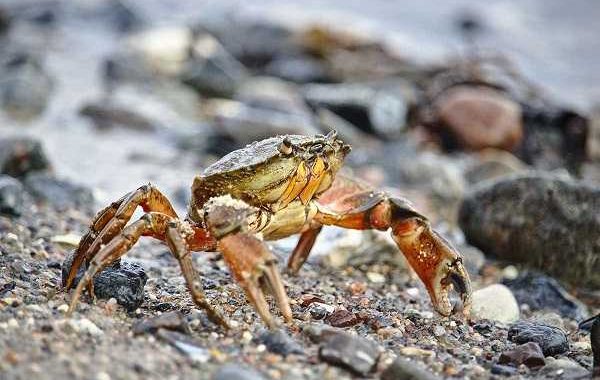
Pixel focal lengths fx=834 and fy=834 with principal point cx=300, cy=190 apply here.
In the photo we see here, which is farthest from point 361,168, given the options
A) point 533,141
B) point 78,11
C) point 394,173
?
point 78,11

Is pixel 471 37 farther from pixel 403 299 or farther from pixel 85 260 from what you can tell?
pixel 85 260

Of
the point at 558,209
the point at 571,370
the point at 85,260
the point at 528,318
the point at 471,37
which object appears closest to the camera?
the point at 571,370

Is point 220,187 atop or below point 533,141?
atop

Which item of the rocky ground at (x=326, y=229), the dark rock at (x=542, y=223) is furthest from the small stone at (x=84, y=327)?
the dark rock at (x=542, y=223)

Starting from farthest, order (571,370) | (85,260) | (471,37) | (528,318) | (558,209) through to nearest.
→ (471,37)
(558,209)
(528,318)
(85,260)
(571,370)

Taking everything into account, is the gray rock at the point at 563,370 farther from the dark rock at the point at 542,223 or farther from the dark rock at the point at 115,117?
Result: the dark rock at the point at 115,117

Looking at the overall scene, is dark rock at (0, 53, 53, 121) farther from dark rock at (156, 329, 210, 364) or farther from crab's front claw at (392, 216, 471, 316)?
dark rock at (156, 329, 210, 364)

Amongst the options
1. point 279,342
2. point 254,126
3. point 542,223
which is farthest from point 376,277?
point 254,126
